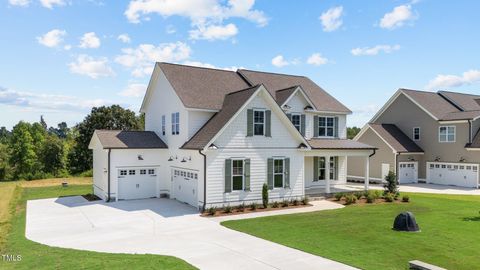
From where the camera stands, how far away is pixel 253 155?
65.1ft

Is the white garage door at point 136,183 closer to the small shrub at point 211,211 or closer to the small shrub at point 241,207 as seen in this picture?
the small shrub at point 211,211

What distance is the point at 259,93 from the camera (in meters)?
19.9

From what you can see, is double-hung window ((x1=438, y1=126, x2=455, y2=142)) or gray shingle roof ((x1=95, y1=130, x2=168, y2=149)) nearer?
gray shingle roof ((x1=95, y1=130, x2=168, y2=149))

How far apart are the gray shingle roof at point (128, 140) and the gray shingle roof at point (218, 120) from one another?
3732 millimetres

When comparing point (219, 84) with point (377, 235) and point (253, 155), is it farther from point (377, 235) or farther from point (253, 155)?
point (377, 235)

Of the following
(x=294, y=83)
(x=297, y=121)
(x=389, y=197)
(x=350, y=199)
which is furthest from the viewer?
(x=294, y=83)

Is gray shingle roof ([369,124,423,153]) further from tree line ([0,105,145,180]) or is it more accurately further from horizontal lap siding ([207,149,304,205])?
tree line ([0,105,145,180])

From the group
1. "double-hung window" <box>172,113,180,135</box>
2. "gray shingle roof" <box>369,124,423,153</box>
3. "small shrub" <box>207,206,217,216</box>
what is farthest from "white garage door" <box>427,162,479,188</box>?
"double-hung window" <box>172,113,180,135</box>

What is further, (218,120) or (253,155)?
(218,120)

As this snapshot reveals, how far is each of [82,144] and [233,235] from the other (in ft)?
124

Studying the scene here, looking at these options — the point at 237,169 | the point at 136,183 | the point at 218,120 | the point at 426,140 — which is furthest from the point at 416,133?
the point at 136,183

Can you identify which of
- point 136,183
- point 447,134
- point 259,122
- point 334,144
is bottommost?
point 136,183

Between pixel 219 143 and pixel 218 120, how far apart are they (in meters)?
1.88

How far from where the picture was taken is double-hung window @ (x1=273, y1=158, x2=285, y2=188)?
20641 millimetres
